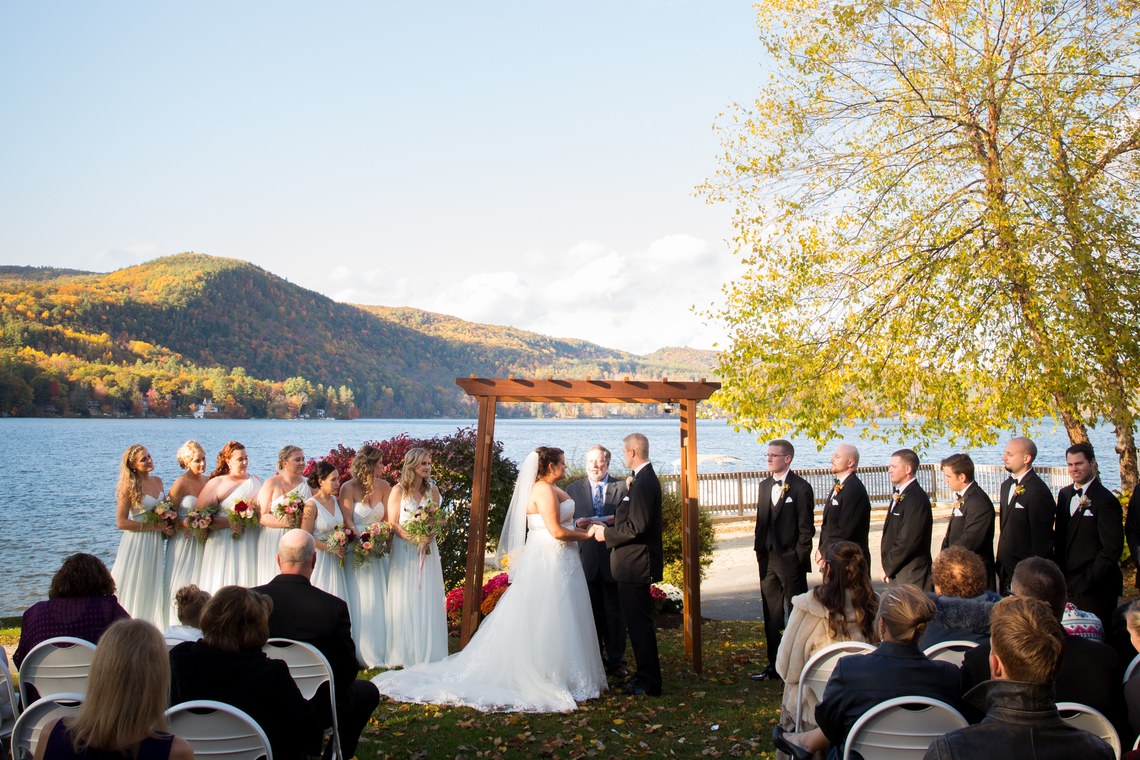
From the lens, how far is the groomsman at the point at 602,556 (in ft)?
28.4

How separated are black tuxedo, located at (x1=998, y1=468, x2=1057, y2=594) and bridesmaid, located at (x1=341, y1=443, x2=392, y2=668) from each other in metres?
5.84

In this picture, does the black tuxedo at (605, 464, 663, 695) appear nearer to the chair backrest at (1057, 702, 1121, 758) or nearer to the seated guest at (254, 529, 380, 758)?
the seated guest at (254, 529, 380, 758)

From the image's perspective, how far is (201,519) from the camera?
30.6 feet

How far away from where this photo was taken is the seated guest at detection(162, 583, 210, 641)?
201 inches

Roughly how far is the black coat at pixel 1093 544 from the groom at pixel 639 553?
3.24 m

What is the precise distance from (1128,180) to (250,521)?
12.1 meters

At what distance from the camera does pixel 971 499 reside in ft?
25.4

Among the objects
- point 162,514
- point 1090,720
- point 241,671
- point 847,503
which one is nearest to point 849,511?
point 847,503

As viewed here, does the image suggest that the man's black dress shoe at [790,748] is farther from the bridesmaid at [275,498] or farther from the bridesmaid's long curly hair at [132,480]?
the bridesmaid's long curly hair at [132,480]

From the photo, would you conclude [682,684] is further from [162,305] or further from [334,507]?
[162,305]

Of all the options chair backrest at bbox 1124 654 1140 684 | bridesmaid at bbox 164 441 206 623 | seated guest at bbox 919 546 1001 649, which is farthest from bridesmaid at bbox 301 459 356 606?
chair backrest at bbox 1124 654 1140 684

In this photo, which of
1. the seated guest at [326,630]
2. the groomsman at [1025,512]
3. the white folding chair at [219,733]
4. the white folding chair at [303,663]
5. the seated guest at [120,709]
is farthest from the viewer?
the groomsman at [1025,512]

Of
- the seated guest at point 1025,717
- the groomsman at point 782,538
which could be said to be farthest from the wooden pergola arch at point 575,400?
the seated guest at point 1025,717

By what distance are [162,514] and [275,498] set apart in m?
1.11
